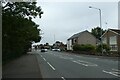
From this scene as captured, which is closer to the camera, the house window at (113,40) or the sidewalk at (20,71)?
the sidewalk at (20,71)

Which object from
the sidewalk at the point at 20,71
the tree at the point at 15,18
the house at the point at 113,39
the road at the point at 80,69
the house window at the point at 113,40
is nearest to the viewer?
the road at the point at 80,69

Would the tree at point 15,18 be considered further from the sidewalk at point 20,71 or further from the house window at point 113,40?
the house window at point 113,40

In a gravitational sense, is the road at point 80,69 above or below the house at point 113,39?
below

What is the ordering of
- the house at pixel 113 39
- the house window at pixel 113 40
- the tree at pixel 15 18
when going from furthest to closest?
the house window at pixel 113 40 → the house at pixel 113 39 → the tree at pixel 15 18

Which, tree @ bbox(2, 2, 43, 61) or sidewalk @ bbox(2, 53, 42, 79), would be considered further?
tree @ bbox(2, 2, 43, 61)

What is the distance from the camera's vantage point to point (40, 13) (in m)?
31.6

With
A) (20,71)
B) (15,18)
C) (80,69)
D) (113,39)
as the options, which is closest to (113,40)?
(113,39)

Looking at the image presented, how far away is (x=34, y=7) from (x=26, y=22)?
2397 millimetres

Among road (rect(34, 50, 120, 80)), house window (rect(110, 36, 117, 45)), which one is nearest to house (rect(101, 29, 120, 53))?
house window (rect(110, 36, 117, 45))

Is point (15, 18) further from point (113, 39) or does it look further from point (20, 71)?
point (113, 39)

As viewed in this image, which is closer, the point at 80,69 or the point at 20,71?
the point at 20,71

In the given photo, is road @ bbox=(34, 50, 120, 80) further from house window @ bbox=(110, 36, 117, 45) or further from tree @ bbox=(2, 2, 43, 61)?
house window @ bbox=(110, 36, 117, 45)

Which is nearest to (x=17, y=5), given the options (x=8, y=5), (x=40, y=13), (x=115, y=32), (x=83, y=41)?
(x=8, y=5)

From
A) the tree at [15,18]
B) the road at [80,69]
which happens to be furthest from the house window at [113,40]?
the tree at [15,18]
